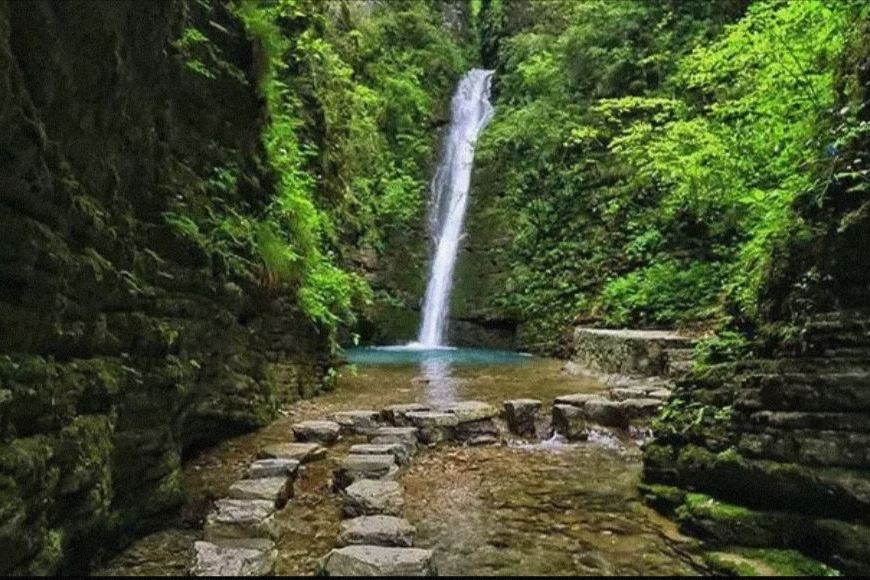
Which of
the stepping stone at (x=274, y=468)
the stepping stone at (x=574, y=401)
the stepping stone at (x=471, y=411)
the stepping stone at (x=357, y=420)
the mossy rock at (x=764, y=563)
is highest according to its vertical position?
the stepping stone at (x=574, y=401)

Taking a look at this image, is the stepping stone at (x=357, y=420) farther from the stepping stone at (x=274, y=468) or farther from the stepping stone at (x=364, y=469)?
the stepping stone at (x=274, y=468)

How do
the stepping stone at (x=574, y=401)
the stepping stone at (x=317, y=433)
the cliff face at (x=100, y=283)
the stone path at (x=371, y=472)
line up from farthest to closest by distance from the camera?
the stepping stone at (x=574, y=401), the stepping stone at (x=317, y=433), the stone path at (x=371, y=472), the cliff face at (x=100, y=283)

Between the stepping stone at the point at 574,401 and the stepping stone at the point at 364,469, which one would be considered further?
the stepping stone at the point at 574,401

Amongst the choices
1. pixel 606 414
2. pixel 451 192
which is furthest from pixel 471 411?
pixel 451 192

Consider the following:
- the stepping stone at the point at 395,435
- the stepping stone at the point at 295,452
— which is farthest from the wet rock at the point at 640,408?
the stepping stone at the point at 295,452

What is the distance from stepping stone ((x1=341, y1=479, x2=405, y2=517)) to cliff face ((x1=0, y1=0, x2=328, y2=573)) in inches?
43.5

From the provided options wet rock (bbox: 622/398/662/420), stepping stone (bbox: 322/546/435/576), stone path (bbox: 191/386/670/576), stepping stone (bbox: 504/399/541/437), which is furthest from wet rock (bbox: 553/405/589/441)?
stepping stone (bbox: 322/546/435/576)

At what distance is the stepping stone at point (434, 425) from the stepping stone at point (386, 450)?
738mm

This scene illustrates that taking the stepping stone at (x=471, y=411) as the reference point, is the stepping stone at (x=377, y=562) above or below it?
below

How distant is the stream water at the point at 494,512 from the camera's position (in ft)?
10.9

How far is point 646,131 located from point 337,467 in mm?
11642

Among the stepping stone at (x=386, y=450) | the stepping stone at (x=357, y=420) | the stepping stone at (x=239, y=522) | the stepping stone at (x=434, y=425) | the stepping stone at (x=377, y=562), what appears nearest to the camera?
the stepping stone at (x=377, y=562)

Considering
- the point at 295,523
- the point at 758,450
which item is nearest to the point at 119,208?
the point at 295,523

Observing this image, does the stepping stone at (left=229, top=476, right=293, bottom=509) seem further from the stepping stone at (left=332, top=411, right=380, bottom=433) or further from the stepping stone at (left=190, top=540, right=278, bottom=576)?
the stepping stone at (left=332, top=411, right=380, bottom=433)
